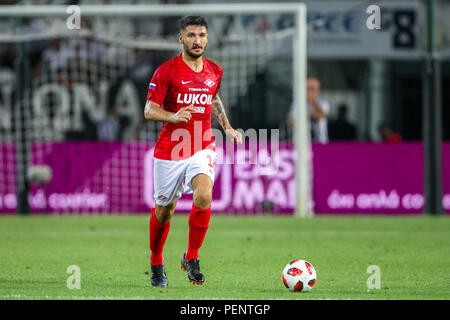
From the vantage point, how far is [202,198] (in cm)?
745

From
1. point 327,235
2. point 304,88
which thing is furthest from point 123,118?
point 327,235

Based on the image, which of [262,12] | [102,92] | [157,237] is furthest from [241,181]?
[157,237]

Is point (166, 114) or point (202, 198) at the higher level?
point (166, 114)

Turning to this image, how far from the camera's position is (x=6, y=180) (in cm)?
1598

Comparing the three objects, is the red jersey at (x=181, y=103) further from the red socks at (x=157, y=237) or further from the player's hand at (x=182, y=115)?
the red socks at (x=157, y=237)

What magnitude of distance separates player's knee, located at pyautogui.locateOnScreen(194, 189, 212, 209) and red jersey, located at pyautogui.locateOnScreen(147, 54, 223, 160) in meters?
0.33

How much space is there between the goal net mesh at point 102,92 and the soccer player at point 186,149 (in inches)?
323

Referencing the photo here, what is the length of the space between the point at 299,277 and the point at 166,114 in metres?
1.59

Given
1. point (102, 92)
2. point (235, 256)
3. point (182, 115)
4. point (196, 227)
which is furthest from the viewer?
point (102, 92)

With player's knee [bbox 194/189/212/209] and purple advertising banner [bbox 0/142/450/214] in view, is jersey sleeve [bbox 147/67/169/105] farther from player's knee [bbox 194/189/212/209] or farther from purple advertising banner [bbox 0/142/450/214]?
purple advertising banner [bbox 0/142/450/214]

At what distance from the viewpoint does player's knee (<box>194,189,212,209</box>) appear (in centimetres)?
744

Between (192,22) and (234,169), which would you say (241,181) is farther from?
(192,22)

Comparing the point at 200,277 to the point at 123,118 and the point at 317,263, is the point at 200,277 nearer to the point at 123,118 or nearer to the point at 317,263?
the point at 317,263
